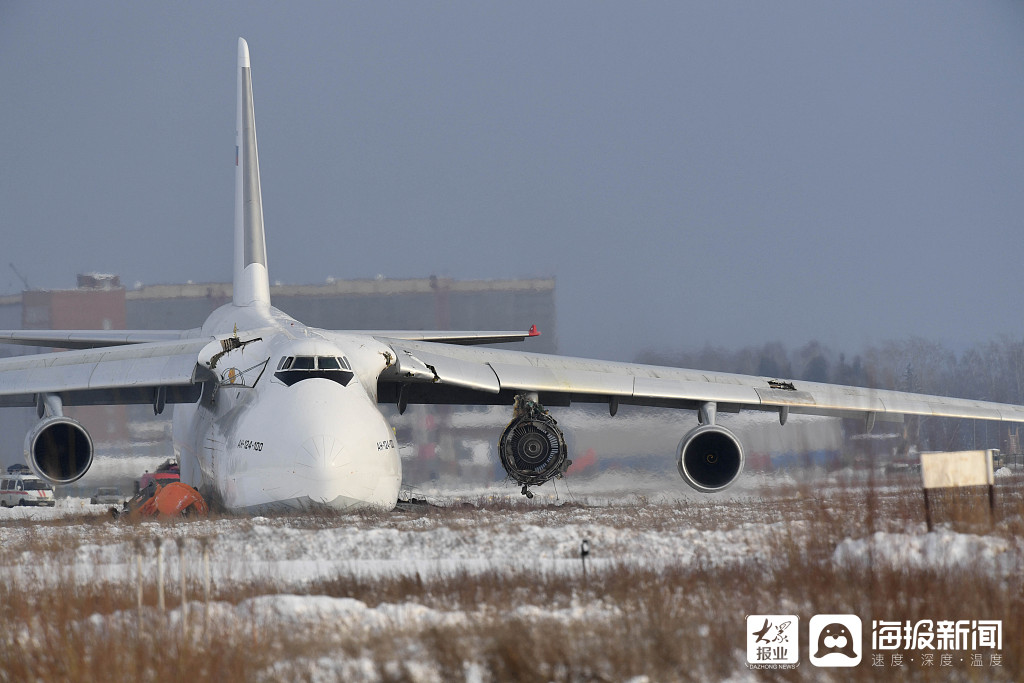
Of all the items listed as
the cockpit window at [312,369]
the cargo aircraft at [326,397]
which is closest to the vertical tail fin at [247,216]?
the cargo aircraft at [326,397]

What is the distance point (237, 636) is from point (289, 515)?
7.53 meters

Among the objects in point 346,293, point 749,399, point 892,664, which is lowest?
point 892,664

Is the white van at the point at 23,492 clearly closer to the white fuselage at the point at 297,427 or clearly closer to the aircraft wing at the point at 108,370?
the aircraft wing at the point at 108,370

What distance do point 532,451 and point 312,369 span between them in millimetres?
4627

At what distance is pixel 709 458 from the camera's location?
1719 cm

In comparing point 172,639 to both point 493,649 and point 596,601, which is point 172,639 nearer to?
point 493,649

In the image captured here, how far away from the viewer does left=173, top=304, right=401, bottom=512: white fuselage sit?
41.9ft

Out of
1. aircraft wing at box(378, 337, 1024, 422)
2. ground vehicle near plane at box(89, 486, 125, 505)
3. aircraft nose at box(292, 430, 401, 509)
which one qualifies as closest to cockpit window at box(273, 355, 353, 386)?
aircraft nose at box(292, 430, 401, 509)

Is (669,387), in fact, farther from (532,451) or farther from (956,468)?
(956,468)

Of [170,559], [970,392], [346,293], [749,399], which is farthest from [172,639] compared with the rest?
[346,293]

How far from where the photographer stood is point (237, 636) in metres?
5.93

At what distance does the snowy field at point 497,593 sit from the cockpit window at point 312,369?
287cm

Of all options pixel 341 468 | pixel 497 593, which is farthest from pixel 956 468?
pixel 341 468

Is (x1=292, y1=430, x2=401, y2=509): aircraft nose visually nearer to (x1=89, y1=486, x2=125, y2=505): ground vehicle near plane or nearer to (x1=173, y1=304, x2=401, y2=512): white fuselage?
(x1=173, y1=304, x2=401, y2=512): white fuselage
